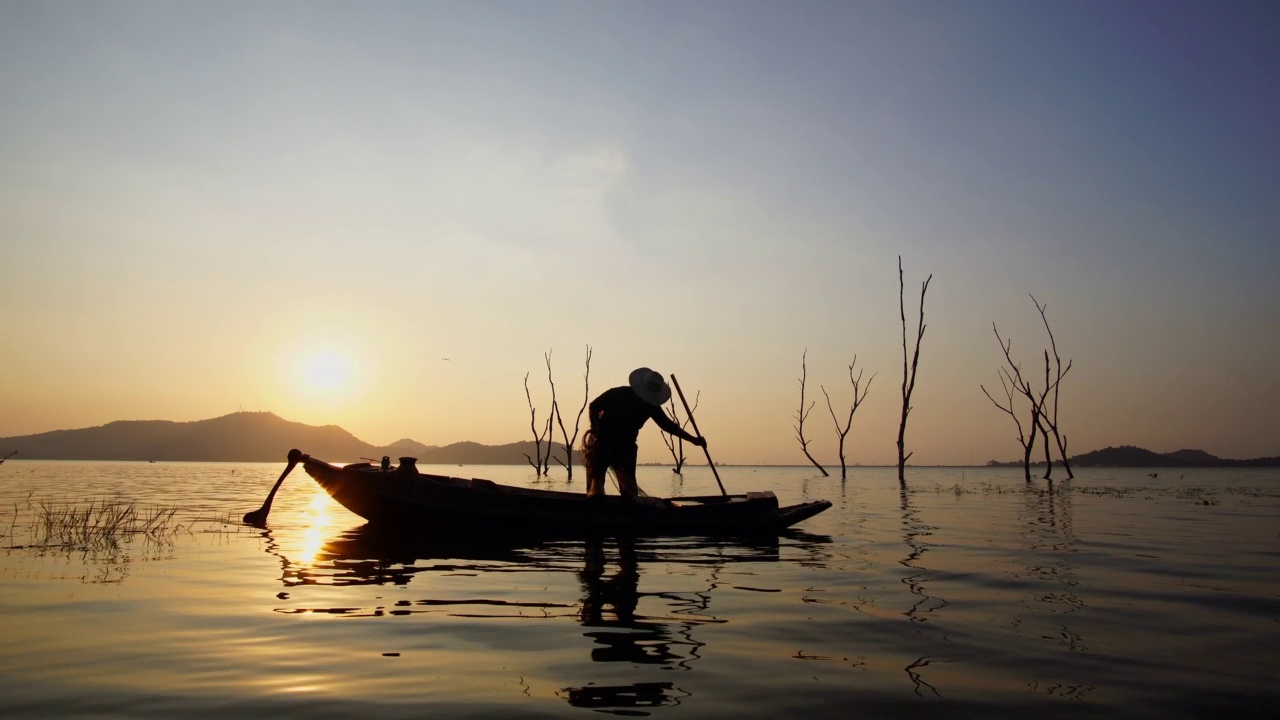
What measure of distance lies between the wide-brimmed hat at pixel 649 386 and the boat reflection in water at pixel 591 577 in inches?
95.3

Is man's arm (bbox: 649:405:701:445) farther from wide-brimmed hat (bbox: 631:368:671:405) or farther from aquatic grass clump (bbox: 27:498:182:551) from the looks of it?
aquatic grass clump (bbox: 27:498:182:551)

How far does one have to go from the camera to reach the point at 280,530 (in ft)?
45.6

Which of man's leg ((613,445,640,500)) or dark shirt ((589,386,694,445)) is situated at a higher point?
dark shirt ((589,386,694,445))

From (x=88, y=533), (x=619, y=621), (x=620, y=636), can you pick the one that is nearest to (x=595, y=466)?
(x=619, y=621)

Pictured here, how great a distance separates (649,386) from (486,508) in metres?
3.46

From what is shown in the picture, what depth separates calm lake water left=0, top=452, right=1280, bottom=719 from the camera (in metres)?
4.12

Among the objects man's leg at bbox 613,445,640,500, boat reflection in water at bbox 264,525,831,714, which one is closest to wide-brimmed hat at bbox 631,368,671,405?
man's leg at bbox 613,445,640,500

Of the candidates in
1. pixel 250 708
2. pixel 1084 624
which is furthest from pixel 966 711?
pixel 250 708

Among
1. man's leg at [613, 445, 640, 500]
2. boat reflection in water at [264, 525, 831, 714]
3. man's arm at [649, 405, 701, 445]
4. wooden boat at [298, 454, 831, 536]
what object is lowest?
boat reflection in water at [264, 525, 831, 714]

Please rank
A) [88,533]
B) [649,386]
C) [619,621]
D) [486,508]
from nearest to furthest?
[619,621] < [88,533] < [486,508] < [649,386]

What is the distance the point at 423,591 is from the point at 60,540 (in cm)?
701

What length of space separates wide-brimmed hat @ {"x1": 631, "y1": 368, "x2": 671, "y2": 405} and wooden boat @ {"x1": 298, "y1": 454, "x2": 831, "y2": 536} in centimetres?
184

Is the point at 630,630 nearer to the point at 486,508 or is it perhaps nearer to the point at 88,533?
the point at 486,508

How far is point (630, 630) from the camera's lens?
5.80 m
